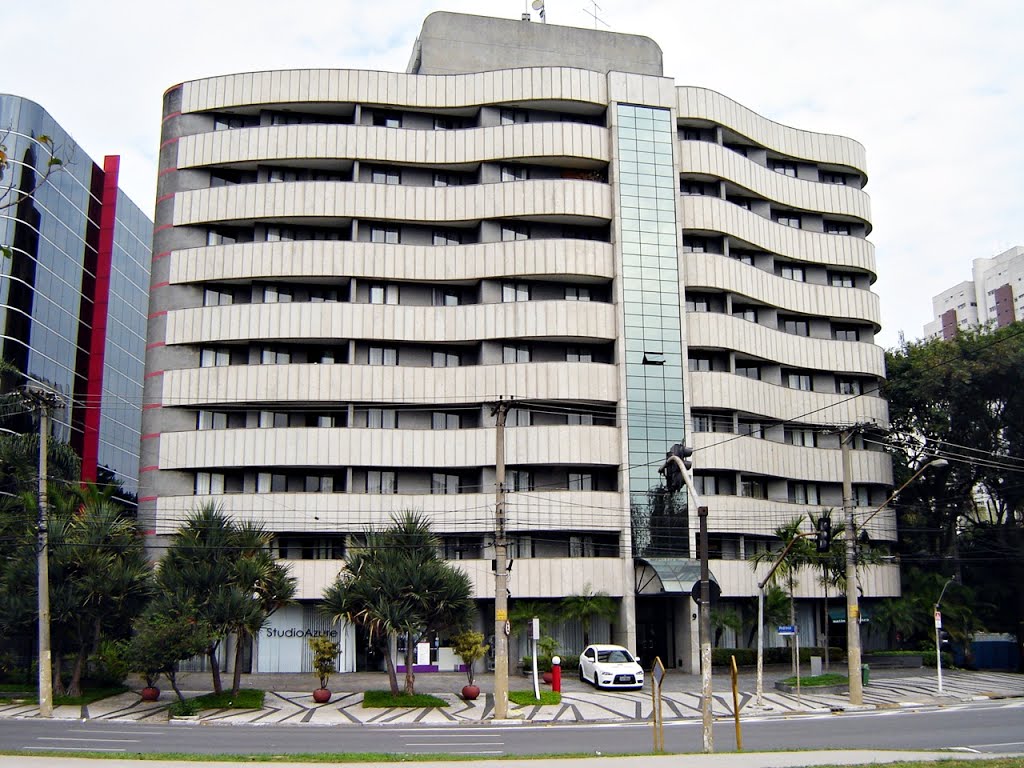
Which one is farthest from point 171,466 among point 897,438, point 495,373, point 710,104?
point 897,438

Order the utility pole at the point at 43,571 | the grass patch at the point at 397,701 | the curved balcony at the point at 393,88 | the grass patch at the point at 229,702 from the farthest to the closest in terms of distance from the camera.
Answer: the curved balcony at the point at 393,88
the grass patch at the point at 397,701
the grass patch at the point at 229,702
the utility pole at the point at 43,571

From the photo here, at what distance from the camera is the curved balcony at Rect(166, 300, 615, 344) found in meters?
51.6

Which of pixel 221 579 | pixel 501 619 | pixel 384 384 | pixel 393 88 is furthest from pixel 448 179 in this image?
pixel 501 619

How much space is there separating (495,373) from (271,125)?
63.1 ft

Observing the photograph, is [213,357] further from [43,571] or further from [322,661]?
[322,661]

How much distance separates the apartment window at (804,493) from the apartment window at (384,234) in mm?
27467

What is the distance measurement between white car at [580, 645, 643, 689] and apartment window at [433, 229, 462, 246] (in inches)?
937

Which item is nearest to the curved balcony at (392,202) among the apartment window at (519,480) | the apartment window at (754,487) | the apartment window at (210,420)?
the apartment window at (210,420)

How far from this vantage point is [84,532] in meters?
38.8

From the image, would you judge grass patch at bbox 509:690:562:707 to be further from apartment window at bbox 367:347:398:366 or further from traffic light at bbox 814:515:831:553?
apartment window at bbox 367:347:398:366

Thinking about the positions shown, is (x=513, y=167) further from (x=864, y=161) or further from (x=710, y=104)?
(x=864, y=161)

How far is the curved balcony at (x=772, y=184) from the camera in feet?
185

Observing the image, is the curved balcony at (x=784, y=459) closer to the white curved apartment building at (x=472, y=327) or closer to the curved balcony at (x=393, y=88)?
the white curved apartment building at (x=472, y=327)

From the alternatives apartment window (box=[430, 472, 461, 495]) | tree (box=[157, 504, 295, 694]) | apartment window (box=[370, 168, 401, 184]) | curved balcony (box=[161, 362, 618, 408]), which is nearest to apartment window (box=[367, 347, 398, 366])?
curved balcony (box=[161, 362, 618, 408])
